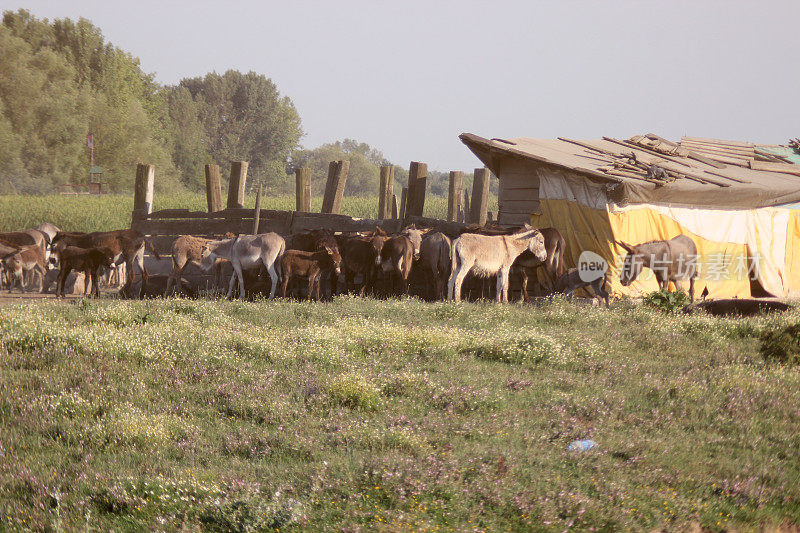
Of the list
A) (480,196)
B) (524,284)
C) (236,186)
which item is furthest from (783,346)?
(236,186)

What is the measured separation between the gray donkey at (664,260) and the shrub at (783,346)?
538 cm

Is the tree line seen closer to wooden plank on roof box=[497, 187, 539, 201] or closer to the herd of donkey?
the herd of donkey

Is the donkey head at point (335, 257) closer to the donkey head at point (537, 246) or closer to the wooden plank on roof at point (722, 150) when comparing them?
the donkey head at point (537, 246)

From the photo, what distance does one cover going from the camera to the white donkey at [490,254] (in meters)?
15.7

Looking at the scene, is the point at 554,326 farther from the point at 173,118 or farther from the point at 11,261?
the point at 173,118

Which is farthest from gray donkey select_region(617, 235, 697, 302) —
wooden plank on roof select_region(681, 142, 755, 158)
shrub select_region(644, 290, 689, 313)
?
wooden plank on roof select_region(681, 142, 755, 158)

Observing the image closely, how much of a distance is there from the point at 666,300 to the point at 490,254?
3.83 meters

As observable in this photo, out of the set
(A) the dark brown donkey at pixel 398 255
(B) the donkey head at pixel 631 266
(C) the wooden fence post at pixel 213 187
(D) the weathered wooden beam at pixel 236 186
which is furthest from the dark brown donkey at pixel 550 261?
(C) the wooden fence post at pixel 213 187

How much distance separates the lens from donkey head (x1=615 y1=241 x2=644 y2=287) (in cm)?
1667

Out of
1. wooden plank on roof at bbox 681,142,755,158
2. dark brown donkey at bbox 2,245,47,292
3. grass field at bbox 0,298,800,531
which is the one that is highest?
wooden plank on roof at bbox 681,142,755,158

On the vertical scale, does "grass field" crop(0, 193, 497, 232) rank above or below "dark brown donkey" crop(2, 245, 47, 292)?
above

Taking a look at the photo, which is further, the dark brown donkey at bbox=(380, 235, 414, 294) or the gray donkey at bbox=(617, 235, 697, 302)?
the gray donkey at bbox=(617, 235, 697, 302)

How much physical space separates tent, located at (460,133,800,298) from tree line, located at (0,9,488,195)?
43.0 metres

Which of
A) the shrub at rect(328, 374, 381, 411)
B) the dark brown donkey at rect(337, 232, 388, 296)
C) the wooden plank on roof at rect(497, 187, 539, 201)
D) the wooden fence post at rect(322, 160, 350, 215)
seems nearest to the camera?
the shrub at rect(328, 374, 381, 411)
